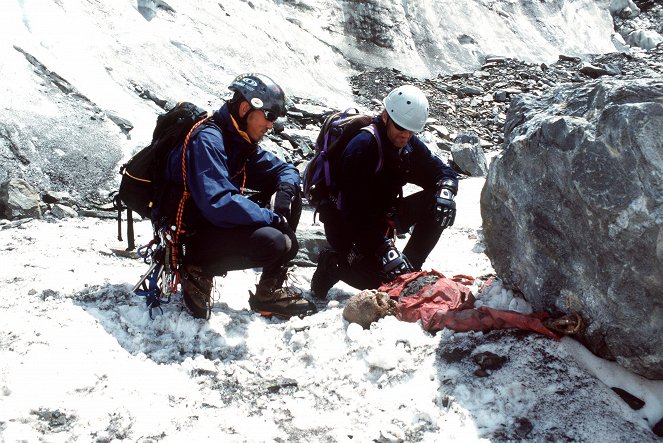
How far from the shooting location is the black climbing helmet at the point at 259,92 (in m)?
4.04

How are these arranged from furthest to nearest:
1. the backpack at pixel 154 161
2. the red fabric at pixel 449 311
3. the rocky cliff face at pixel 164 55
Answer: the rocky cliff face at pixel 164 55 < the backpack at pixel 154 161 < the red fabric at pixel 449 311

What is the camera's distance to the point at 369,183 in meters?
4.70

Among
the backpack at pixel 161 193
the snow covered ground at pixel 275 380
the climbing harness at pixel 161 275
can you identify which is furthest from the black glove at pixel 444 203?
the climbing harness at pixel 161 275

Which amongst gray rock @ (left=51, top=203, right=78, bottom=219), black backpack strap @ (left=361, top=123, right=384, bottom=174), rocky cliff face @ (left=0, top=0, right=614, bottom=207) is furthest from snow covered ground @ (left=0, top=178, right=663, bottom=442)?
rocky cliff face @ (left=0, top=0, right=614, bottom=207)

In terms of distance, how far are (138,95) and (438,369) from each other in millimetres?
7237

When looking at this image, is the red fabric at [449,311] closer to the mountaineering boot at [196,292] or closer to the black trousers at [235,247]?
the black trousers at [235,247]

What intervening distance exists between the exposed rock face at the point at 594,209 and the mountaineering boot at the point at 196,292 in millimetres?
1961

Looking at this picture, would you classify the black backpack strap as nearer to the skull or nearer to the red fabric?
the red fabric

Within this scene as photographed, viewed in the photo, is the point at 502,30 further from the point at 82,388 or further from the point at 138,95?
the point at 82,388

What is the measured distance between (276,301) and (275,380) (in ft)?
3.02

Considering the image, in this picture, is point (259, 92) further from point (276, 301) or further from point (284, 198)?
point (276, 301)

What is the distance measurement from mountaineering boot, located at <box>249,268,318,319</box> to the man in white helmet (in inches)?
21.2

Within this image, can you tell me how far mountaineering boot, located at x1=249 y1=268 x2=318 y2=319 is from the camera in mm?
4301

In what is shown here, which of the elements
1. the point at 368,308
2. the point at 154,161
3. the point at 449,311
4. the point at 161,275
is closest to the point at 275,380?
the point at 368,308
